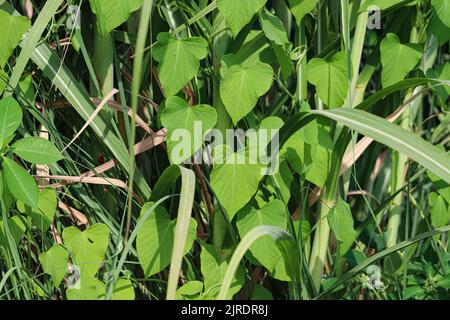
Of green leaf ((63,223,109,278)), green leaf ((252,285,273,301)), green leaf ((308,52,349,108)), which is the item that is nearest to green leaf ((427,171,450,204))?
green leaf ((308,52,349,108))

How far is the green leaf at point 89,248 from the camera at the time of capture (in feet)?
3.42

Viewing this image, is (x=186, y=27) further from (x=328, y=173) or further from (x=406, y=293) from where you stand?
(x=406, y=293)

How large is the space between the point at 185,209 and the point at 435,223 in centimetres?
45

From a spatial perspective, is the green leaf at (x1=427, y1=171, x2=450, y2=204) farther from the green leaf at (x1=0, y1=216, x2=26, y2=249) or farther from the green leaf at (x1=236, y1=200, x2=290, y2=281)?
the green leaf at (x1=0, y1=216, x2=26, y2=249)

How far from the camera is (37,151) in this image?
3.22ft

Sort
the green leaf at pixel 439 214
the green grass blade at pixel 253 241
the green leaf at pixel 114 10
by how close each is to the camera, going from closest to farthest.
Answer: the green grass blade at pixel 253 241 → the green leaf at pixel 114 10 → the green leaf at pixel 439 214

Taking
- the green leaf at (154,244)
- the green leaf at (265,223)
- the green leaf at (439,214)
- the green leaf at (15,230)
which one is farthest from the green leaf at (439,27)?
the green leaf at (15,230)

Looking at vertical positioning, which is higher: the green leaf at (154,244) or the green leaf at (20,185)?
the green leaf at (20,185)

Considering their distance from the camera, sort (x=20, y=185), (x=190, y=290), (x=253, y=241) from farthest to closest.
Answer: (x=190, y=290) → (x=20, y=185) → (x=253, y=241)

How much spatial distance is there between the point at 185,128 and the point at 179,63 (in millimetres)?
92

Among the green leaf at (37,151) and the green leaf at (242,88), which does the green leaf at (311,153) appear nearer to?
the green leaf at (242,88)

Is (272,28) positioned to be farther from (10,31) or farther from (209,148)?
(10,31)

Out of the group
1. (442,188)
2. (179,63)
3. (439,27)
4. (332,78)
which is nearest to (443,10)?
(439,27)

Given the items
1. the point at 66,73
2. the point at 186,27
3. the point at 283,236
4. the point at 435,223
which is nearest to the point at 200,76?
the point at 186,27
